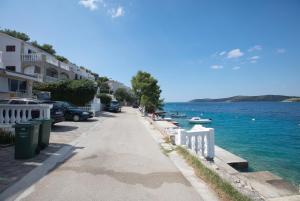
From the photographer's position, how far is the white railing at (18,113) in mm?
10836

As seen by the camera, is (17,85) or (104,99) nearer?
(17,85)

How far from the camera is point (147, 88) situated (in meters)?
42.6

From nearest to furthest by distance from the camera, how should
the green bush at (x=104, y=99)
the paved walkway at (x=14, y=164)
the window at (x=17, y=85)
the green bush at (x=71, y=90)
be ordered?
the paved walkway at (x=14, y=164), the window at (x=17, y=85), the green bush at (x=71, y=90), the green bush at (x=104, y=99)

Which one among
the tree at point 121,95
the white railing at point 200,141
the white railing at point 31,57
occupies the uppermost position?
the white railing at point 31,57

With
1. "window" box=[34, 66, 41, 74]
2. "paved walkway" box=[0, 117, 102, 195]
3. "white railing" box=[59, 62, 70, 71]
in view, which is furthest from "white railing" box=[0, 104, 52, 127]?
"white railing" box=[59, 62, 70, 71]

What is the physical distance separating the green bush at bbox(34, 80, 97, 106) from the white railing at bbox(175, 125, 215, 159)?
22645mm

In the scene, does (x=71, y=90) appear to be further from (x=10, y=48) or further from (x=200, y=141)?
(x=200, y=141)

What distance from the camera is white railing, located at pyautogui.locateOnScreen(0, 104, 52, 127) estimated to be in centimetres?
1084

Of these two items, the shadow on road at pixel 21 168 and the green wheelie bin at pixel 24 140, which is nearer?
the shadow on road at pixel 21 168

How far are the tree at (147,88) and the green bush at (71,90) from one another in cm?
1297

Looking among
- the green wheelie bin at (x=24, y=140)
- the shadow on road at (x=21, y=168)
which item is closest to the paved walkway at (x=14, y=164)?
the shadow on road at (x=21, y=168)

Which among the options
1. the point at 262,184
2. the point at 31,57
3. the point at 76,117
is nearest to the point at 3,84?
the point at 76,117

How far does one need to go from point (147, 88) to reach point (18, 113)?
32.0 m

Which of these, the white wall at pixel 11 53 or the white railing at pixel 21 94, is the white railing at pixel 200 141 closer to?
the white railing at pixel 21 94
